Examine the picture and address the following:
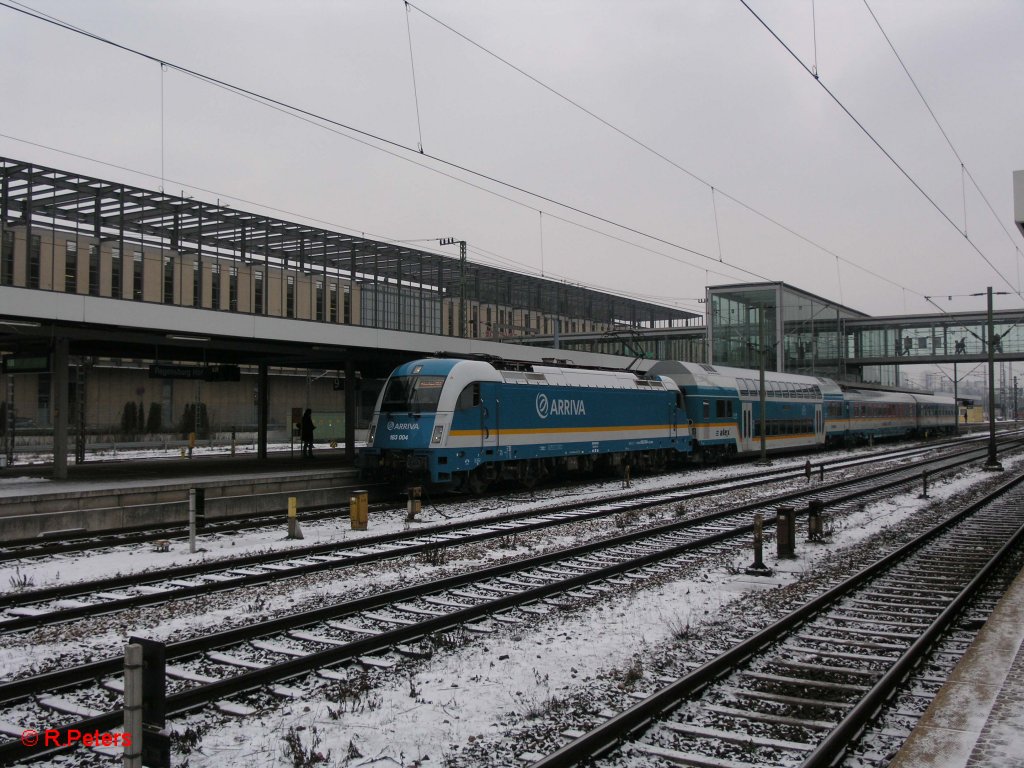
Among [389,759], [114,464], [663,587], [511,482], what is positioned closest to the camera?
[389,759]

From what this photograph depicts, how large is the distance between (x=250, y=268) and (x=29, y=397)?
14500 millimetres

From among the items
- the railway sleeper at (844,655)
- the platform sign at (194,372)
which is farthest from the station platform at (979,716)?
the platform sign at (194,372)

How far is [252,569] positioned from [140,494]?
6.96 meters

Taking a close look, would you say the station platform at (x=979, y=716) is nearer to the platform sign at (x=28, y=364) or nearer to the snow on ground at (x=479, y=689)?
the snow on ground at (x=479, y=689)

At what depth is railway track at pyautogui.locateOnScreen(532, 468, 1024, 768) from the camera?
568 centimetres

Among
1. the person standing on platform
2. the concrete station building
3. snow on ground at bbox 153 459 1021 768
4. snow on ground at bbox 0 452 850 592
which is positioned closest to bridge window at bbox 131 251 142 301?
the concrete station building

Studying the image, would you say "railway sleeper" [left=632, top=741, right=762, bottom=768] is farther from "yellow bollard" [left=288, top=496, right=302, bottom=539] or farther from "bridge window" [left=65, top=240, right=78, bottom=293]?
"bridge window" [left=65, top=240, right=78, bottom=293]

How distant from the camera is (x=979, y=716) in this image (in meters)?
5.62

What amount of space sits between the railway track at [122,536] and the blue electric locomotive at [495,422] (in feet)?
7.77

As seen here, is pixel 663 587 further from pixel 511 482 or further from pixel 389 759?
pixel 511 482

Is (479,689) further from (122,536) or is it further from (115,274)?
(115,274)

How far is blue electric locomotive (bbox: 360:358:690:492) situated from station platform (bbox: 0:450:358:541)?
1.61 metres

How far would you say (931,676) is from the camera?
292 inches

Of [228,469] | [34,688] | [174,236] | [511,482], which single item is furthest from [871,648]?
[174,236]
